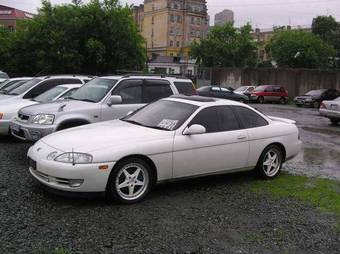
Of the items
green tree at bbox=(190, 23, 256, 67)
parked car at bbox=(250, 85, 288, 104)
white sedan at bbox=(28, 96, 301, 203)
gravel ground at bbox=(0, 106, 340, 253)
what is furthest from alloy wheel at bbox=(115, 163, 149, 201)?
green tree at bbox=(190, 23, 256, 67)

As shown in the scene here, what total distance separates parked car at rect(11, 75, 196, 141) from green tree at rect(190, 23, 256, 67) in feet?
219

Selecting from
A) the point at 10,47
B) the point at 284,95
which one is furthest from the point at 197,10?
the point at 10,47

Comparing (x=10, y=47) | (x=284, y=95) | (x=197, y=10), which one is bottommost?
(x=284, y=95)

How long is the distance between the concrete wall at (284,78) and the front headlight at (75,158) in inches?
1479

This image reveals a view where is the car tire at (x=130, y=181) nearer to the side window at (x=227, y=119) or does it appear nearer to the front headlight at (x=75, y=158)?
the front headlight at (x=75, y=158)

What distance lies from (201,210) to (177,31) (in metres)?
117

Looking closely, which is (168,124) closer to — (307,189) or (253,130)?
(253,130)

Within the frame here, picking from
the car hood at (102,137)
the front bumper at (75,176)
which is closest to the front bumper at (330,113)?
the car hood at (102,137)

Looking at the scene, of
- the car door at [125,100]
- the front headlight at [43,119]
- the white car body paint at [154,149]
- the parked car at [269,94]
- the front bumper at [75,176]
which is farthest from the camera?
the parked car at [269,94]

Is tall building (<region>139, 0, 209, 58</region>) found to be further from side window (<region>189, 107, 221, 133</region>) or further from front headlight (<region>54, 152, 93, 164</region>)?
front headlight (<region>54, 152, 93, 164</region>)

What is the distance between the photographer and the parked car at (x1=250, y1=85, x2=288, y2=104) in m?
38.0

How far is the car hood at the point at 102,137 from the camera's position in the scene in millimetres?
6348

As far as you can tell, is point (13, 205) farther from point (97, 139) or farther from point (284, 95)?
point (284, 95)

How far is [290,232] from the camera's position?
5641 mm
